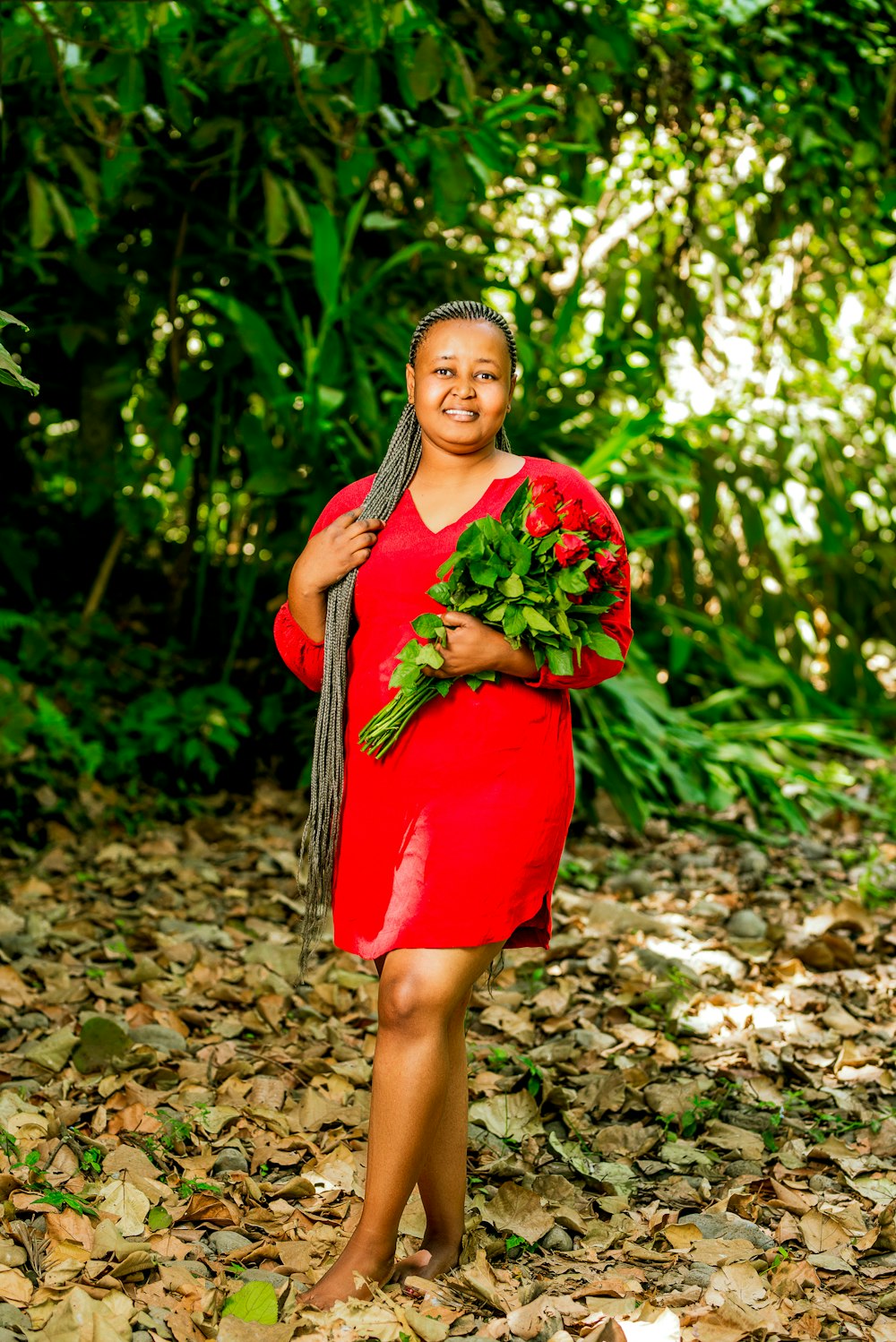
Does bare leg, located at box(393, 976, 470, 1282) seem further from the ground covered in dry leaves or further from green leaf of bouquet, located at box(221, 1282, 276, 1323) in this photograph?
green leaf of bouquet, located at box(221, 1282, 276, 1323)

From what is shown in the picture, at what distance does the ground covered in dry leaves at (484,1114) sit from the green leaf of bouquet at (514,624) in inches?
39.5

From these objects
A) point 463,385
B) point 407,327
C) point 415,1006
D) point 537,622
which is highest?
point 407,327

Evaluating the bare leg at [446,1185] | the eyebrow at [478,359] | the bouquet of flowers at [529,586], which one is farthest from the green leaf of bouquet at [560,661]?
the bare leg at [446,1185]

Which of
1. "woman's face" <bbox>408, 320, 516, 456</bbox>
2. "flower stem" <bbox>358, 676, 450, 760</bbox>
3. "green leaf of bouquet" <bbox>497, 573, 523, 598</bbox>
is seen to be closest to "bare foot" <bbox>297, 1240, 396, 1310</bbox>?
"flower stem" <bbox>358, 676, 450, 760</bbox>

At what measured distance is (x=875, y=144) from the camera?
483cm

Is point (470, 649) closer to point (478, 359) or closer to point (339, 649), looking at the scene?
point (339, 649)

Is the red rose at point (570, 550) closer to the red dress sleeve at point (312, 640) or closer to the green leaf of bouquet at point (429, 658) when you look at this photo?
the green leaf of bouquet at point (429, 658)

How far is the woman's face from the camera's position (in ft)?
6.76

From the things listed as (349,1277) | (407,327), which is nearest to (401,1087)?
(349,1277)

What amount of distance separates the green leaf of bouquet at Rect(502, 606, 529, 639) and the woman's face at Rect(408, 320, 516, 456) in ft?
1.03

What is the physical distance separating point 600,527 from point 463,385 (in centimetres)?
32

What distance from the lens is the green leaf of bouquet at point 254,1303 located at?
74.4 inches

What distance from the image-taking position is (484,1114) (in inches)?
108

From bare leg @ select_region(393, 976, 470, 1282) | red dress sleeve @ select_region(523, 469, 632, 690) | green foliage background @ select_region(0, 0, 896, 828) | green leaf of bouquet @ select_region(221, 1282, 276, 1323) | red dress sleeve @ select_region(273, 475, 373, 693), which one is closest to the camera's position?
green leaf of bouquet @ select_region(221, 1282, 276, 1323)
